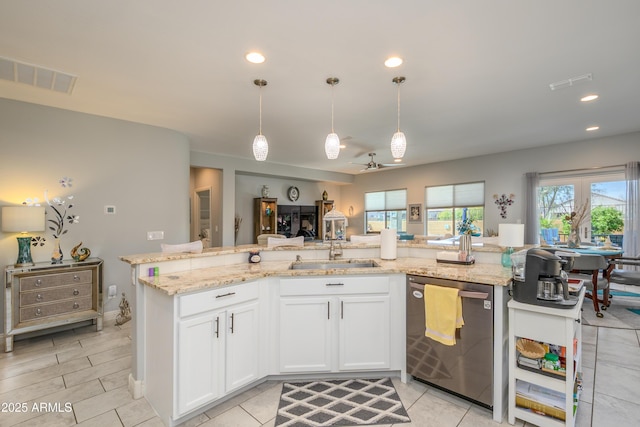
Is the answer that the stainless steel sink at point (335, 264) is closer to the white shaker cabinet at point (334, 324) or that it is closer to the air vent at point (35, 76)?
the white shaker cabinet at point (334, 324)

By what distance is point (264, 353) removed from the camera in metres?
2.34

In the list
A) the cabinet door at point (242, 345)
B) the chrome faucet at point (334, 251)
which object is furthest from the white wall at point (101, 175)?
the chrome faucet at point (334, 251)

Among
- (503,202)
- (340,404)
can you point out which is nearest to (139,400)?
(340,404)

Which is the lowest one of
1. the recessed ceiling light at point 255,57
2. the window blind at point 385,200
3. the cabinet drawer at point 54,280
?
the cabinet drawer at point 54,280

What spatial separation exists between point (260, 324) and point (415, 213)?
262 inches

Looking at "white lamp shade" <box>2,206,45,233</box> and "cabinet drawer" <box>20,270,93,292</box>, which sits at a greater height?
"white lamp shade" <box>2,206,45,233</box>

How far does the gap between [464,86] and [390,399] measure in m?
3.04

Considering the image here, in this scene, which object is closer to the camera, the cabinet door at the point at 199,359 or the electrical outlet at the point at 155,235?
the cabinet door at the point at 199,359

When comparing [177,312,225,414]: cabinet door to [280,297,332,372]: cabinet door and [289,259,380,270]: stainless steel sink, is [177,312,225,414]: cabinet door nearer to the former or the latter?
[280,297,332,372]: cabinet door

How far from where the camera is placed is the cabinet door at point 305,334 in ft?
7.78

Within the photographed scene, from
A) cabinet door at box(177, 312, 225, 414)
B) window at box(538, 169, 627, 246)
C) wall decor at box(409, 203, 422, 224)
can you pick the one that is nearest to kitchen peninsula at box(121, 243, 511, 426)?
cabinet door at box(177, 312, 225, 414)

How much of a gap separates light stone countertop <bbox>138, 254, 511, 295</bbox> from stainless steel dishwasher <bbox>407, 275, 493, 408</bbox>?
0.07 meters

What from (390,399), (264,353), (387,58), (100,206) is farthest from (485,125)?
(100,206)

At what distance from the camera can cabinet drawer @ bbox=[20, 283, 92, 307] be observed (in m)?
3.15
